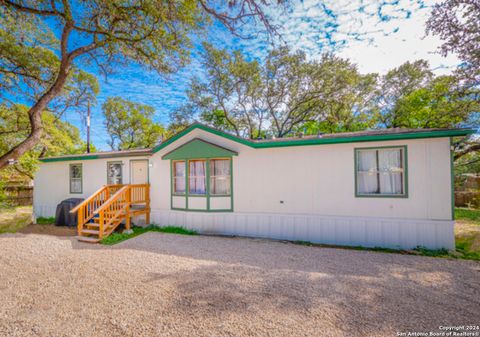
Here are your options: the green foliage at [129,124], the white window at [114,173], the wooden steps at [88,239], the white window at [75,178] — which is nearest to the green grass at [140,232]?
the wooden steps at [88,239]

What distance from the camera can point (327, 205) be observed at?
6.82m

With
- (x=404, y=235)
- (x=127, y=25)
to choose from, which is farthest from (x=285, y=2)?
(x=404, y=235)

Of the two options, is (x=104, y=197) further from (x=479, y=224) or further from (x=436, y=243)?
(x=479, y=224)

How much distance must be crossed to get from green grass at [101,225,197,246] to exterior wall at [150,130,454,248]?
0.28 metres

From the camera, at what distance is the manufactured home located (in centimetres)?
597

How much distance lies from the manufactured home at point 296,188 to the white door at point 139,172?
42mm

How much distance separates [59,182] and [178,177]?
7.15 metres

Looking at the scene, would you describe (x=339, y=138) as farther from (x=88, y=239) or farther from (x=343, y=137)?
(x=88, y=239)

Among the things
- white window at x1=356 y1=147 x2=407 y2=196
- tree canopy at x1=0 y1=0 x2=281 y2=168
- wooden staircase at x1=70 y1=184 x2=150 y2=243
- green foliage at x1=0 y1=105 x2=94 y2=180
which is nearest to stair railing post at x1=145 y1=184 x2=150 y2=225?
wooden staircase at x1=70 y1=184 x2=150 y2=243

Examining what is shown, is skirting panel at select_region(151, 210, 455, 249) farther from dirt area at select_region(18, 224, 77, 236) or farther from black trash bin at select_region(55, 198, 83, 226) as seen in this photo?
black trash bin at select_region(55, 198, 83, 226)

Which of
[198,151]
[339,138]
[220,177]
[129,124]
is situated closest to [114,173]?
[198,151]

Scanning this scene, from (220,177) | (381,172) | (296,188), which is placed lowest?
(296,188)

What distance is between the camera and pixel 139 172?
955 cm

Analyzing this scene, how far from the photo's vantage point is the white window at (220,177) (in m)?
8.04
